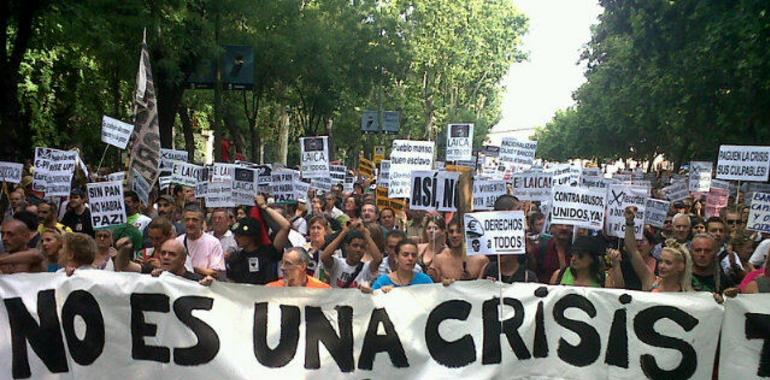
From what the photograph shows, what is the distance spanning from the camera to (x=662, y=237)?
1080 centimetres

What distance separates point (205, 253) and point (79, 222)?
3581mm

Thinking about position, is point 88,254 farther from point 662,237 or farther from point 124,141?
point 662,237

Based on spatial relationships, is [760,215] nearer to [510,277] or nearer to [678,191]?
[510,277]

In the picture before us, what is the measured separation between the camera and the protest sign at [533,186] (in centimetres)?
1121

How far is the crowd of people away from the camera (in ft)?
21.0

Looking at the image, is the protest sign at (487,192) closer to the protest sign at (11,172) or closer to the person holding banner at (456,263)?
the person holding banner at (456,263)

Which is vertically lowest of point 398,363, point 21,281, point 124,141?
point 398,363

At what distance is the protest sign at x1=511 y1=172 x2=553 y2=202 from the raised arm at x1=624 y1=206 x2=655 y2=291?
3.13 metres

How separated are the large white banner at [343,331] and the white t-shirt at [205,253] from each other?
1.99m

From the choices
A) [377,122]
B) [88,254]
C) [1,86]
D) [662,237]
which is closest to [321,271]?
[88,254]

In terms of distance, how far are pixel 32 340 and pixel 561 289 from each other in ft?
10.4

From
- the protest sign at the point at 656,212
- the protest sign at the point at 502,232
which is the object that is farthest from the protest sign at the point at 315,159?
the protest sign at the point at 502,232

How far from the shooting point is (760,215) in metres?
9.22

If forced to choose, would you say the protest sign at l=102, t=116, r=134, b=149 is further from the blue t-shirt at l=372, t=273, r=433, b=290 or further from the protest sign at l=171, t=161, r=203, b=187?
the blue t-shirt at l=372, t=273, r=433, b=290
